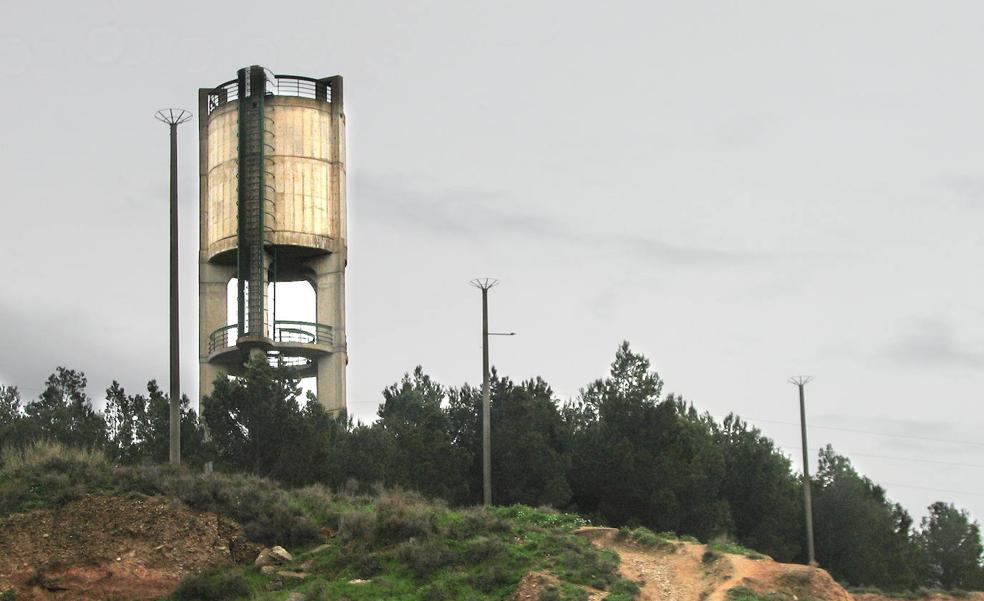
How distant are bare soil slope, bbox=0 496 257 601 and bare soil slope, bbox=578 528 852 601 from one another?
10635 millimetres

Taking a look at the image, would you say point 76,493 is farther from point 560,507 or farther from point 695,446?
Result: point 695,446

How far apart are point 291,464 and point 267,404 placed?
7.95ft

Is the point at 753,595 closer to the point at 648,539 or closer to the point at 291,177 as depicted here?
the point at 648,539

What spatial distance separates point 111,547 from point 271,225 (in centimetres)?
3094

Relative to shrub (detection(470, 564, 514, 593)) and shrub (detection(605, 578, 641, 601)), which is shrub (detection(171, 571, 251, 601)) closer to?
shrub (detection(470, 564, 514, 593))

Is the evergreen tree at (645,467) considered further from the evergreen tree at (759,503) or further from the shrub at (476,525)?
the shrub at (476,525)

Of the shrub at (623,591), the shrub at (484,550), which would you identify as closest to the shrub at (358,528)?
the shrub at (484,550)

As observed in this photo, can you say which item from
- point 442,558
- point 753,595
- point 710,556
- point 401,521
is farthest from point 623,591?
point 401,521

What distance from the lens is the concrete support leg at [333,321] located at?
228ft

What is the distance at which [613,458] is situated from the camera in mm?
56594

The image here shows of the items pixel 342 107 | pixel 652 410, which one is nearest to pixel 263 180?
pixel 342 107

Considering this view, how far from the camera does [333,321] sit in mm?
69812

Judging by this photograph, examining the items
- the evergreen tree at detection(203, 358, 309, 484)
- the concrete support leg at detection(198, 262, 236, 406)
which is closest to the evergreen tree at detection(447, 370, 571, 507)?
the evergreen tree at detection(203, 358, 309, 484)

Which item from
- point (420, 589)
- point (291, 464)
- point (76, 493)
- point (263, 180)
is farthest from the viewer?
point (263, 180)
